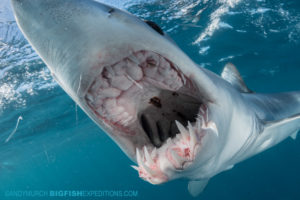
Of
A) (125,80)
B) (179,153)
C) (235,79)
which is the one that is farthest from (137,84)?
(235,79)

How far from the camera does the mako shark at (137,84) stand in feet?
4.84

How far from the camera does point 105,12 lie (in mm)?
1482

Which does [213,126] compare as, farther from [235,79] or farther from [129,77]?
[235,79]

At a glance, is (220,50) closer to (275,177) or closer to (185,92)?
(185,92)

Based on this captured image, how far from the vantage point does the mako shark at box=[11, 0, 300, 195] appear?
1.47 metres

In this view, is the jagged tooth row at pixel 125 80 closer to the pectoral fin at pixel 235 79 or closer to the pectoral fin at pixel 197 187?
the pectoral fin at pixel 235 79

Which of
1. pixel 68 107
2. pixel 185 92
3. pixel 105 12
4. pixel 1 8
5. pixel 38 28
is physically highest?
pixel 105 12

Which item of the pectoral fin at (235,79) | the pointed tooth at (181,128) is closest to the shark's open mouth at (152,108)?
the pointed tooth at (181,128)

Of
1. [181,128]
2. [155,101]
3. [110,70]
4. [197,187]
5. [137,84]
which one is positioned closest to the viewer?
[110,70]

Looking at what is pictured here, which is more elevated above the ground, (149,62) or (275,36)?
(149,62)

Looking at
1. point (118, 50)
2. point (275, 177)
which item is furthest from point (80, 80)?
point (275, 177)

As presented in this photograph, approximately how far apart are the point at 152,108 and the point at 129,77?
77cm

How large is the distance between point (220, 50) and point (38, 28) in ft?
50.5

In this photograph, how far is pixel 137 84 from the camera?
7.34 feet
